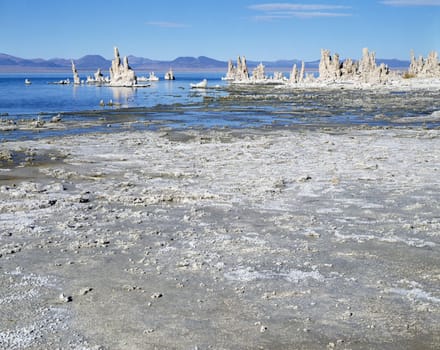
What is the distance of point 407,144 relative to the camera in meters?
24.2

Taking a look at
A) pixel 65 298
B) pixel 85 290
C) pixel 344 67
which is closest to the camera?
pixel 65 298

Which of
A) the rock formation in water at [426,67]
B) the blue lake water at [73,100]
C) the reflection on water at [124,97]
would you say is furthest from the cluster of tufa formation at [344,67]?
the reflection on water at [124,97]

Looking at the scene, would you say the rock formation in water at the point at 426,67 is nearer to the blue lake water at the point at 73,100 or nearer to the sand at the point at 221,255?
the blue lake water at the point at 73,100

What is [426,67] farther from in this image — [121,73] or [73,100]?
[73,100]

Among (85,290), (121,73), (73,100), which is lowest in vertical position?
(73,100)

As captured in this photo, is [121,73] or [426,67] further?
[121,73]

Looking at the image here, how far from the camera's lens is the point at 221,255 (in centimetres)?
964

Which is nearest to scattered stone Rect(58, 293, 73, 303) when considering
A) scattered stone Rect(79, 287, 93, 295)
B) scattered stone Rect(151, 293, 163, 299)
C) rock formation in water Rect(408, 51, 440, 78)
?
Answer: scattered stone Rect(79, 287, 93, 295)

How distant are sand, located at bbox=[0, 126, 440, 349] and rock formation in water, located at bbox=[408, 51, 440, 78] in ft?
392

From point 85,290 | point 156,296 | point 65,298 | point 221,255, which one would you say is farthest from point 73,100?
point 156,296

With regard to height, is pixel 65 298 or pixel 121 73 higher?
pixel 121 73

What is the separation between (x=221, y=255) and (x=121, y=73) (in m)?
143

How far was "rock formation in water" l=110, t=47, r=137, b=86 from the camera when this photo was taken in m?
141

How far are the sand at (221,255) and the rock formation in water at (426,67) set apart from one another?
11933 centimetres
